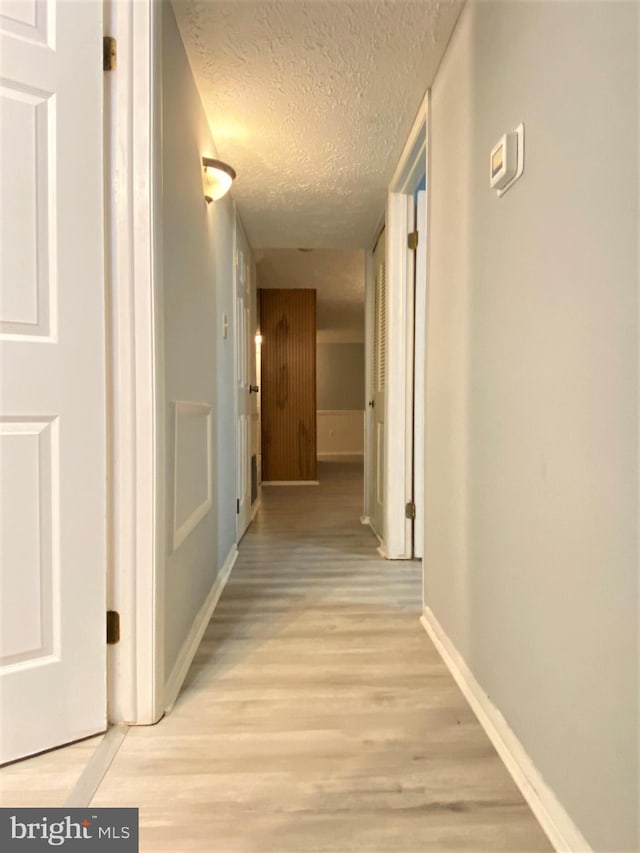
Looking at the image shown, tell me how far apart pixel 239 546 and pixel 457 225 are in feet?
7.34

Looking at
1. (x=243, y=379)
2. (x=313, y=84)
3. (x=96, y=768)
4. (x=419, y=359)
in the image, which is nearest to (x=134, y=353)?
(x=96, y=768)

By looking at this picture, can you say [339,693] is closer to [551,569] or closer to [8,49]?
[551,569]

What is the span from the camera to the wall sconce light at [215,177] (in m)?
1.95

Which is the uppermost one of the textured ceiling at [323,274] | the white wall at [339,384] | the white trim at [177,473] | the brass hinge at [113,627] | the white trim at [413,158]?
the textured ceiling at [323,274]

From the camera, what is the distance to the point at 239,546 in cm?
307

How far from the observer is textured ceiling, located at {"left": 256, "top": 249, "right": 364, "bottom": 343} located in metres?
4.64

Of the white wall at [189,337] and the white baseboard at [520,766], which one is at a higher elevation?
the white wall at [189,337]

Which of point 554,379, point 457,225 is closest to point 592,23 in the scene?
point 554,379

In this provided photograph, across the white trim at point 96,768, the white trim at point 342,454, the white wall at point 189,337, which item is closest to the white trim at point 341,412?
the white trim at point 342,454

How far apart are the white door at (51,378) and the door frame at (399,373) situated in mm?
1778

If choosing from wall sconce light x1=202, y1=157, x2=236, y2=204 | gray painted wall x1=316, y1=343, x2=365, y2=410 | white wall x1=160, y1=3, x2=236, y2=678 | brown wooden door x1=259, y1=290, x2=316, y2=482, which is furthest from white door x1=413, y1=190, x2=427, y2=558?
gray painted wall x1=316, y1=343, x2=365, y2=410

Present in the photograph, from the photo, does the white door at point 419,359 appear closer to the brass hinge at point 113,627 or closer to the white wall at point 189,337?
the white wall at point 189,337

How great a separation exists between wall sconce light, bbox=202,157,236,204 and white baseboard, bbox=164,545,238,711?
1.64 m

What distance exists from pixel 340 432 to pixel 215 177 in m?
7.58
